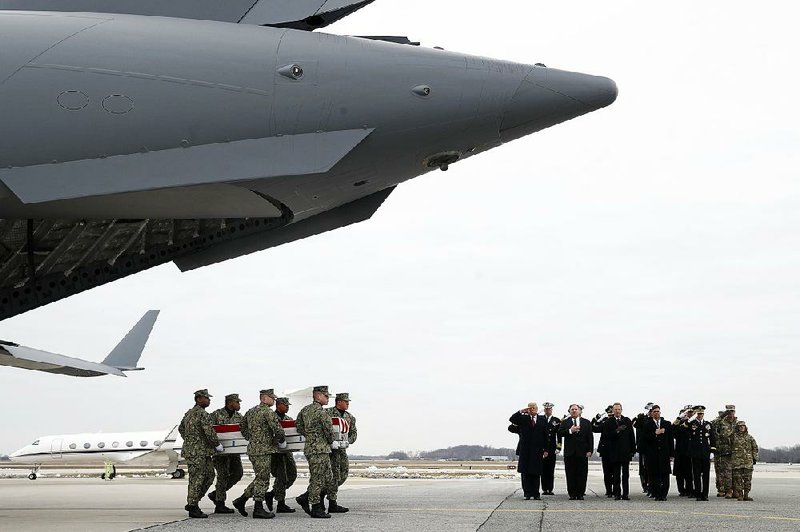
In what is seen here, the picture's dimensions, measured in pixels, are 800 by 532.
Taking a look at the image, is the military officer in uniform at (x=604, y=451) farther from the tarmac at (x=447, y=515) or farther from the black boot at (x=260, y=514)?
the black boot at (x=260, y=514)

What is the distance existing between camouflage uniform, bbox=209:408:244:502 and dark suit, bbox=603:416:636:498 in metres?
6.36

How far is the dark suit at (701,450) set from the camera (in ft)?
49.4

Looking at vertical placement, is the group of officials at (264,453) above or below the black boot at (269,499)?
above

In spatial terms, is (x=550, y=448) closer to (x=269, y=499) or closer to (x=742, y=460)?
(x=742, y=460)

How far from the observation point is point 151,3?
8.37 metres

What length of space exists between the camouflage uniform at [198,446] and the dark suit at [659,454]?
297 inches

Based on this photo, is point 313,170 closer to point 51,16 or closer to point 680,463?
point 51,16

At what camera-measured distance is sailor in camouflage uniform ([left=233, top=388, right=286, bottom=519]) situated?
36.0 feet

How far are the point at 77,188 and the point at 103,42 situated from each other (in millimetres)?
1341

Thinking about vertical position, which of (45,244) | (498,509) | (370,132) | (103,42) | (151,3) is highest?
(151,3)

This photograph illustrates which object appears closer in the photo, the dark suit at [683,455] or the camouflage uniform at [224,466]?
the camouflage uniform at [224,466]

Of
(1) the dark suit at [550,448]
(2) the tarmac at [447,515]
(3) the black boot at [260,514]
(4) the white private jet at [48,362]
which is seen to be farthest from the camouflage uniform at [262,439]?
(1) the dark suit at [550,448]

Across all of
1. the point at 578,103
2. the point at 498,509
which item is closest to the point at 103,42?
the point at 578,103

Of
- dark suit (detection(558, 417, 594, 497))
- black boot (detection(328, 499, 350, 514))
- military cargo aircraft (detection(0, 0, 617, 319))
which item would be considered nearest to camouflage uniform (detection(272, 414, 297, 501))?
black boot (detection(328, 499, 350, 514))
